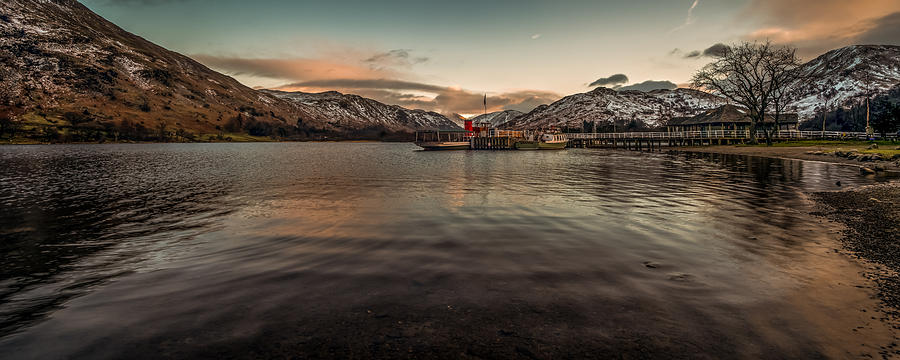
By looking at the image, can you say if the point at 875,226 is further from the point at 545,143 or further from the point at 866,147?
the point at 545,143

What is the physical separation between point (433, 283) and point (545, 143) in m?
101

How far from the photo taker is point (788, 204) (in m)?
17.6

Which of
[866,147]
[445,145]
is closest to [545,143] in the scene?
[445,145]

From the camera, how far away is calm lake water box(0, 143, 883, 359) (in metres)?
5.53

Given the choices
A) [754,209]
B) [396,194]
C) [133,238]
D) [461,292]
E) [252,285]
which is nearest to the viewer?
[461,292]

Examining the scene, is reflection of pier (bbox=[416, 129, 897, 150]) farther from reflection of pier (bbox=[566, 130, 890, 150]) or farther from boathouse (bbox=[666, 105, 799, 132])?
boathouse (bbox=[666, 105, 799, 132])

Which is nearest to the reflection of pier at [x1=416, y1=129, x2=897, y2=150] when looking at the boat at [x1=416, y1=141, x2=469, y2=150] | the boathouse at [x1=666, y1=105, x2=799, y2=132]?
the boat at [x1=416, y1=141, x2=469, y2=150]

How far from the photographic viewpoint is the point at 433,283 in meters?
8.09

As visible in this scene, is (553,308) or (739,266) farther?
(739,266)

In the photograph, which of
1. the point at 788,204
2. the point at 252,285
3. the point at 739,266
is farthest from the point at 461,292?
the point at 788,204

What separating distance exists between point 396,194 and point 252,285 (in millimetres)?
16033

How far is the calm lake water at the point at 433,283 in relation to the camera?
5.53m

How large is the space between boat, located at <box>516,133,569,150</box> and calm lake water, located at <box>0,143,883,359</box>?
87.1 metres

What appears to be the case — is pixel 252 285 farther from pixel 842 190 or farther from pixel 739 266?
pixel 842 190
